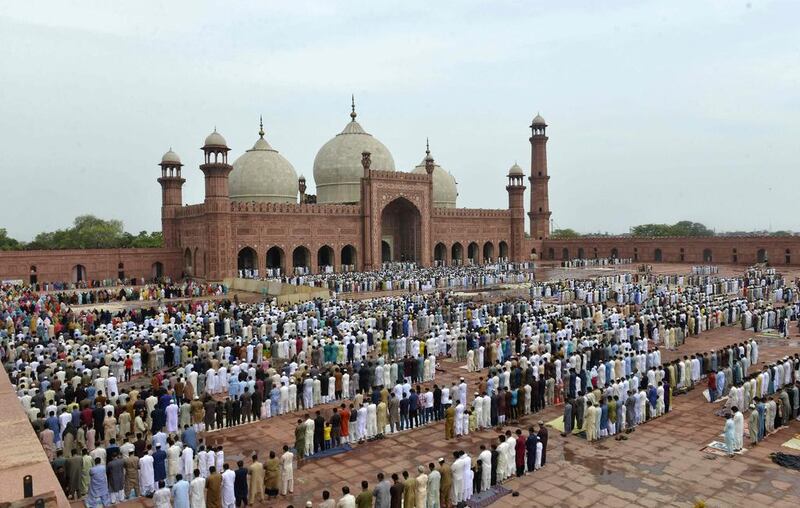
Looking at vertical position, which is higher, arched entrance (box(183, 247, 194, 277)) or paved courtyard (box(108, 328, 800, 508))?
arched entrance (box(183, 247, 194, 277))

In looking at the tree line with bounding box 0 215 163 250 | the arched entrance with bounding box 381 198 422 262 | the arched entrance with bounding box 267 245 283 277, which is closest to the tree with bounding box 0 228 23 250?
the tree line with bounding box 0 215 163 250

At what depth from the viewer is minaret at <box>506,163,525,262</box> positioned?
4928 cm

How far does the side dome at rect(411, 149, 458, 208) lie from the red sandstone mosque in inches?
4.5

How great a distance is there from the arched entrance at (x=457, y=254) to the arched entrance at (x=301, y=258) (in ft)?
40.7

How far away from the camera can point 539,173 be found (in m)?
54.2

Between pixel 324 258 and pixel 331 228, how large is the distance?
112 inches

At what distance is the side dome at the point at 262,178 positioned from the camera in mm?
38594

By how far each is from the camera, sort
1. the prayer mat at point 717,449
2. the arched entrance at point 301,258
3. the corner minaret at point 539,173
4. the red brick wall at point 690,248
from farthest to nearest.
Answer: the corner minaret at point 539,173, the red brick wall at point 690,248, the arched entrance at point 301,258, the prayer mat at point 717,449

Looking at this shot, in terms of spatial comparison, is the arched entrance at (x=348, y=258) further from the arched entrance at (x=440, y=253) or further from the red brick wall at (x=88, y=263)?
the red brick wall at (x=88, y=263)

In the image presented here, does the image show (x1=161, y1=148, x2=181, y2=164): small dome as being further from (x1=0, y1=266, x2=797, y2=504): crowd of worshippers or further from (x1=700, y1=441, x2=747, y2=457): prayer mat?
(x1=700, y1=441, x2=747, y2=457): prayer mat

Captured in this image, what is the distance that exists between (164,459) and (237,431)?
2099 mm

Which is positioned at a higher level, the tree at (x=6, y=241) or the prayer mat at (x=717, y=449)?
the tree at (x=6, y=241)

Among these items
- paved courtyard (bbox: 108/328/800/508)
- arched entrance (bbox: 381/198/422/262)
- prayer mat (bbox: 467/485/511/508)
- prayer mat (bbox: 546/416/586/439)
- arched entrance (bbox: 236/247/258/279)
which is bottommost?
prayer mat (bbox: 467/485/511/508)

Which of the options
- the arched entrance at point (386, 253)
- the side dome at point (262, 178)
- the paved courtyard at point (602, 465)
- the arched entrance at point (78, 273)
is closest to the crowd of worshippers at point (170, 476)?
the paved courtyard at point (602, 465)
